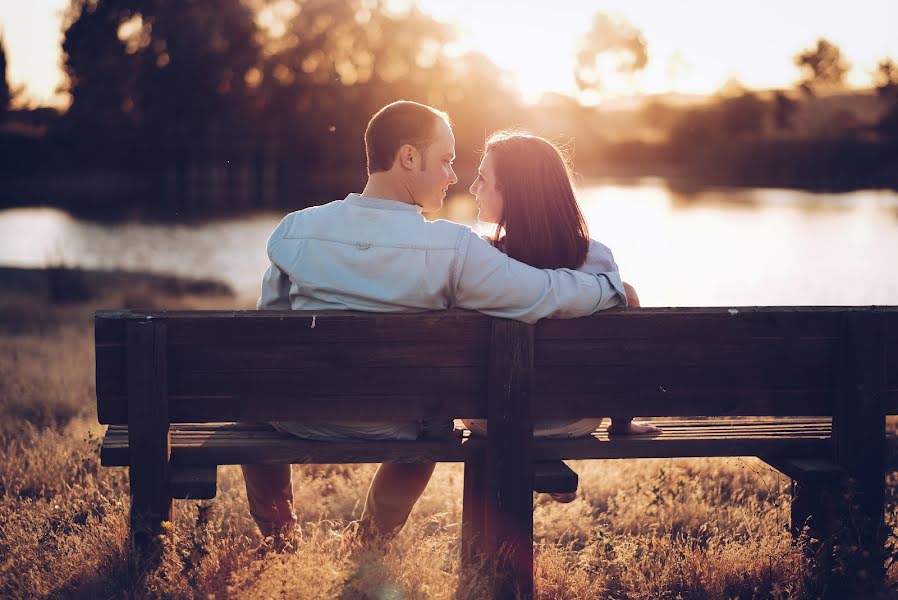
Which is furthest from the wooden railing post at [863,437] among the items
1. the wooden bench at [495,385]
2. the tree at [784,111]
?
the tree at [784,111]

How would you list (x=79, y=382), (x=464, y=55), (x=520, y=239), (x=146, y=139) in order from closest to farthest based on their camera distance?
(x=520, y=239) → (x=79, y=382) → (x=146, y=139) → (x=464, y=55)

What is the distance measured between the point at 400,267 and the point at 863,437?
5.39 ft

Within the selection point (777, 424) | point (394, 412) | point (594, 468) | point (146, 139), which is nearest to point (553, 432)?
point (394, 412)

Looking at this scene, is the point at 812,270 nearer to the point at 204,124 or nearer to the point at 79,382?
the point at 79,382

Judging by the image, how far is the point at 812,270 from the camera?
86.4 feet

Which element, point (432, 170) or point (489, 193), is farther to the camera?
point (489, 193)

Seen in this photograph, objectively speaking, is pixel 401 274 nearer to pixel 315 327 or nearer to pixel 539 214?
pixel 315 327

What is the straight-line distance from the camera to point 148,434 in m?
3.04

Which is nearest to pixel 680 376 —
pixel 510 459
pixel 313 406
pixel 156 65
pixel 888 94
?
pixel 510 459

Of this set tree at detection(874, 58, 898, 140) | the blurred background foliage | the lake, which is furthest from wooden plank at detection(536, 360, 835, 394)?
the blurred background foliage

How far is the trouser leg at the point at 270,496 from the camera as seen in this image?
3504mm

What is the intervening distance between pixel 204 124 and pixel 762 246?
106 feet

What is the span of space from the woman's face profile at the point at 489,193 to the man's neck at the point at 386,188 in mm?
290

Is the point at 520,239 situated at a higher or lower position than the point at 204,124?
lower
